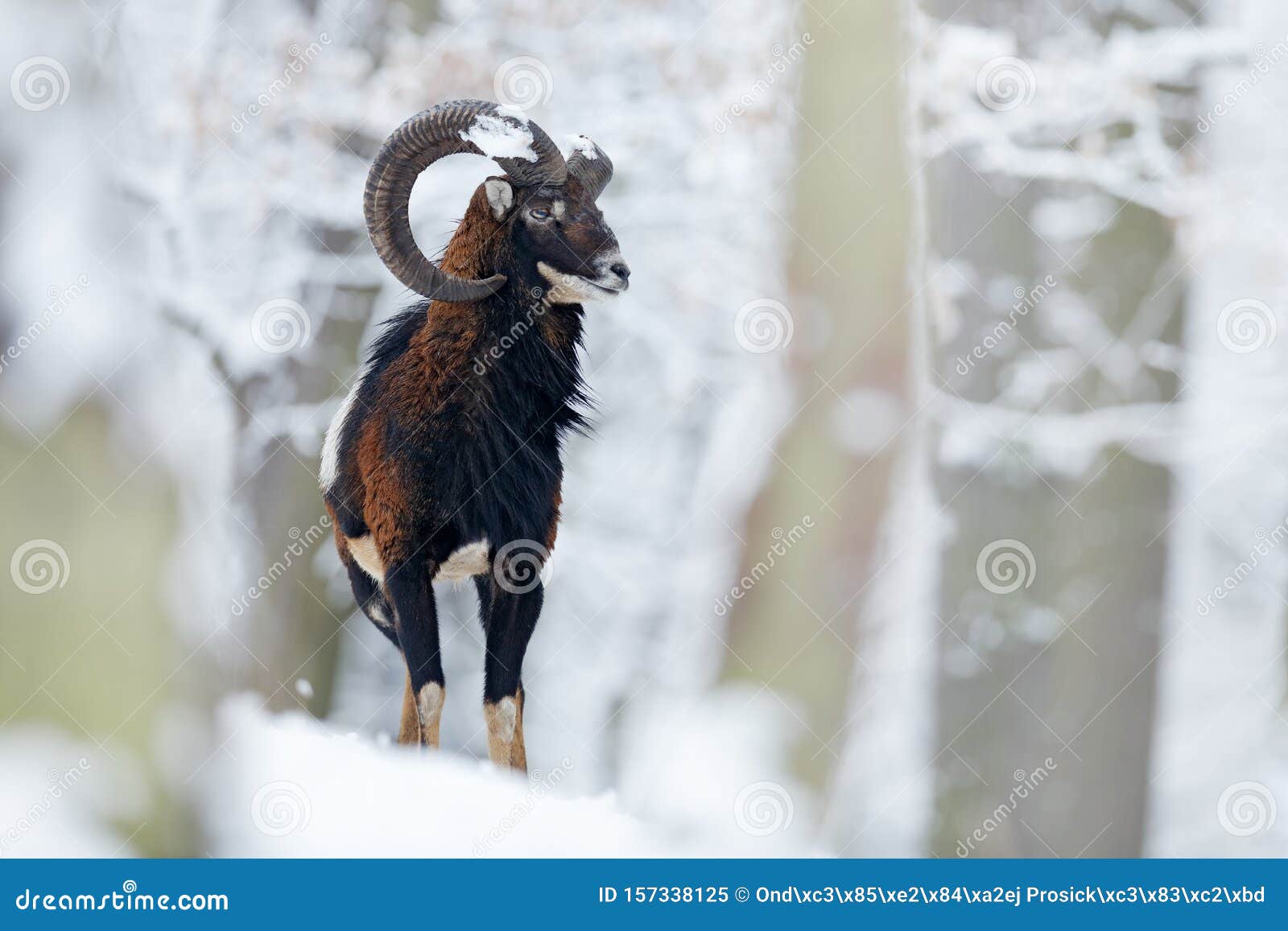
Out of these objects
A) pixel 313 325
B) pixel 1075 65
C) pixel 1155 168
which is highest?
pixel 1075 65

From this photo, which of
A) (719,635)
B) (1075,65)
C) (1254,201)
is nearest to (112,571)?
(719,635)

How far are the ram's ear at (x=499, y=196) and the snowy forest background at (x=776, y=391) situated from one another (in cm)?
73

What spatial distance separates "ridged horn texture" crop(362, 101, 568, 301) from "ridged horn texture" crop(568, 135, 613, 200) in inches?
3.5

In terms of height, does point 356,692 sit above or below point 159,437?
below

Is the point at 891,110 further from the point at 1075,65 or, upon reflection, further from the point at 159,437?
the point at 159,437

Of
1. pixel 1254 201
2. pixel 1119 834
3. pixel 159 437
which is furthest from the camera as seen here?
pixel 1254 201

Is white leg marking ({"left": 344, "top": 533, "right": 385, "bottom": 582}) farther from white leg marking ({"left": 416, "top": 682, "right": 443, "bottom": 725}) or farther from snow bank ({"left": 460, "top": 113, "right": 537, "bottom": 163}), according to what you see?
snow bank ({"left": 460, "top": 113, "right": 537, "bottom": 163})

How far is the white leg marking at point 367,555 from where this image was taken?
11.7 feet

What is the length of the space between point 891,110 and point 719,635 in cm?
269

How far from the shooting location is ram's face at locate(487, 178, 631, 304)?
352 cm

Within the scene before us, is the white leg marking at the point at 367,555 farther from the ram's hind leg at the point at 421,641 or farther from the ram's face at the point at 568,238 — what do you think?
the ram's face at the point at 568,238

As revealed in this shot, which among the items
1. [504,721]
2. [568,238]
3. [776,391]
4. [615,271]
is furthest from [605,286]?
[776,391]

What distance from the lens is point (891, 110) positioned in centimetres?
520

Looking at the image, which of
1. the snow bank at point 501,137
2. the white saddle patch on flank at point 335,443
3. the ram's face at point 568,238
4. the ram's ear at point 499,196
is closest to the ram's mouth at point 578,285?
the ram's face at point 568,238
